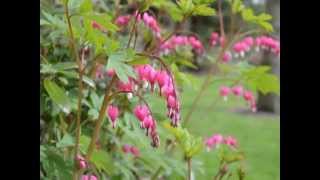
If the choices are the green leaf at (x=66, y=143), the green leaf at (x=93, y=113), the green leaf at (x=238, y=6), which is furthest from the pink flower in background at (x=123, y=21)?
the green leaf at (x=66, y=143)

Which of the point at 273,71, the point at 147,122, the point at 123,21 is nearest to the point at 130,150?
the point at 123,21

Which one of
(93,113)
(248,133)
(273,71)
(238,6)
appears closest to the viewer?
(93,113)

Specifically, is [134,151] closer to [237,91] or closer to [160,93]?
[237,91]

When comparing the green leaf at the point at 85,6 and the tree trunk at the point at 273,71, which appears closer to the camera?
the green leaf at the point at 85,6

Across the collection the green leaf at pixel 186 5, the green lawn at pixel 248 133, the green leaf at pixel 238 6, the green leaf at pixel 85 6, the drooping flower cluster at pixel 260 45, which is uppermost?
the green leaf at pixel 238 6

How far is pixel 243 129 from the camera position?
26.1 ft

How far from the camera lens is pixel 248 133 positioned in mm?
7668

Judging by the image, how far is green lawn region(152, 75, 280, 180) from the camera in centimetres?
544

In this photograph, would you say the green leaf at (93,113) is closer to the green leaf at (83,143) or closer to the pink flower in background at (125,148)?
the green leaf at (83,143)

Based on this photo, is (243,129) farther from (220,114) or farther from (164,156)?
(164,156)

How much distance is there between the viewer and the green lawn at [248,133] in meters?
5.44

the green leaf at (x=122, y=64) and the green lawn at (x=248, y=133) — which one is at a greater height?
the green leaf at (x=122, y=64)

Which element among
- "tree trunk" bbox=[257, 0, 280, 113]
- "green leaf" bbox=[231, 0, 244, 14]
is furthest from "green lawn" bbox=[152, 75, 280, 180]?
"green leaf" bbox=[231, 0, 244, 14]
